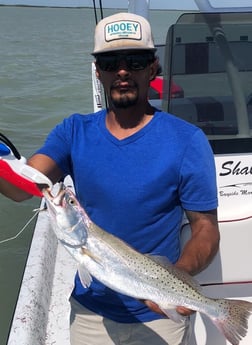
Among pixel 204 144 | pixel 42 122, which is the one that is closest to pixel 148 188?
pixel 204 144

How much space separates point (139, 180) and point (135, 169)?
1.7 inches

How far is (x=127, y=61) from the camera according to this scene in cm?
216

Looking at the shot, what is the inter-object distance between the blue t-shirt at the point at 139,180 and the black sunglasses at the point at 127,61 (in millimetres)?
199

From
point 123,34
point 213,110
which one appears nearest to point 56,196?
point 123,34

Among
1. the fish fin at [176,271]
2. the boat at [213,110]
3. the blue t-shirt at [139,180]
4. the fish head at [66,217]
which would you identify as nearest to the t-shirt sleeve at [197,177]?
the blue t-shirt at [139,180]

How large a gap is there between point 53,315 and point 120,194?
1209mm

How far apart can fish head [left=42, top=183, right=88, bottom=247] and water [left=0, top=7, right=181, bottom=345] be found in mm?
1525

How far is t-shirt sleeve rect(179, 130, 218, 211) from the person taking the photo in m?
2.11

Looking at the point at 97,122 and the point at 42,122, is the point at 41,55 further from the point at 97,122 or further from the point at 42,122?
the point at 97,122

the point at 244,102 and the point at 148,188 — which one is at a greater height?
the point at 244,102

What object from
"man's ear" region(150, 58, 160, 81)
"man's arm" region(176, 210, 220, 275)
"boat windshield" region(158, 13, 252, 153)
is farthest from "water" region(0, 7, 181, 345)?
"man's arm" region(176, 210, 220, 275)

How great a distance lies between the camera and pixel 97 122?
2.26 meters

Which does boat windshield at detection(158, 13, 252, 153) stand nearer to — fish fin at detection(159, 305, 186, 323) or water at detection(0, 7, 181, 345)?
water at detection(0, 7, 181, 345)

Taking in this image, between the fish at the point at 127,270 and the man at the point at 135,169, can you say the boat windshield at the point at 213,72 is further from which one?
the fish at the point at 127,270
